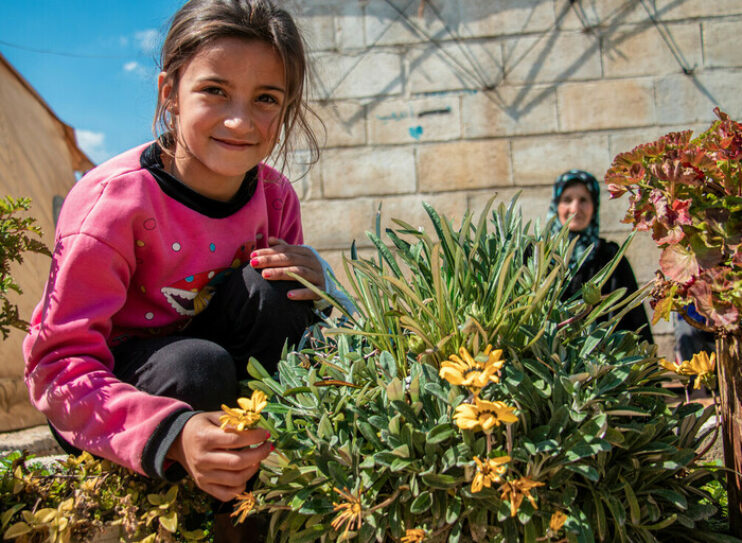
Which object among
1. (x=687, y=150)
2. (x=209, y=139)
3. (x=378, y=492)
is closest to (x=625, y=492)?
(x=378, y=492)

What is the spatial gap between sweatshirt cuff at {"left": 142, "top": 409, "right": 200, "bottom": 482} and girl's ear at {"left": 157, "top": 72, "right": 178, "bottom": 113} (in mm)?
814

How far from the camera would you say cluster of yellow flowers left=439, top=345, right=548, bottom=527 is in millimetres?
739

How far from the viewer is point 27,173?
5.16 metres

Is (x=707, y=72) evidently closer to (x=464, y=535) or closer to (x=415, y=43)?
(x=415, y=43)

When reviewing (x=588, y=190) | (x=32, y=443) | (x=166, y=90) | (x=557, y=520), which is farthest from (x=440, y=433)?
(x=588, y=190)

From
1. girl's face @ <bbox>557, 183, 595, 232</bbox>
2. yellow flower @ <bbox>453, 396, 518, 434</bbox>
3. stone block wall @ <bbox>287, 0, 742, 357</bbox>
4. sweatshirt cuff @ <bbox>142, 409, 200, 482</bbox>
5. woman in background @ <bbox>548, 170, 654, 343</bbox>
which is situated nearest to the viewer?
yellow flower @ <bbox>453, 396, 518, 434</bbox>

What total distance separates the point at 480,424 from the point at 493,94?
355 centimetres

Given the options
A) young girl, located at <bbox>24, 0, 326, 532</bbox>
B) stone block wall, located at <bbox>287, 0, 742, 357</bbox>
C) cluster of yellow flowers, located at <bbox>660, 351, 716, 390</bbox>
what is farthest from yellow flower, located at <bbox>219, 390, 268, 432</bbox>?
stone block wall, located at <bbox>287, 0, 742, 357</bbox>

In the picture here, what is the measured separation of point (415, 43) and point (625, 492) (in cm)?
363

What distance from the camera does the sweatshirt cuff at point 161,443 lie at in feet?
3.15

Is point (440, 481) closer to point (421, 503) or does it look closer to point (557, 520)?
point (421, 503)

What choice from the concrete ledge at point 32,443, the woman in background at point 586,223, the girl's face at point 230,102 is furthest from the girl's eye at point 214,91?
the woman in background at point 586,223

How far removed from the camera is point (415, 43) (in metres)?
4.00

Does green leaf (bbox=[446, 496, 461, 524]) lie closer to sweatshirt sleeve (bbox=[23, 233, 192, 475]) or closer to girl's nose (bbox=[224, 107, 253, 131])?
sweatshirt sleeve (bbox=[23, 233, 192, 475])
